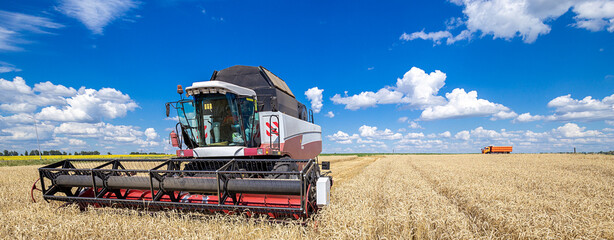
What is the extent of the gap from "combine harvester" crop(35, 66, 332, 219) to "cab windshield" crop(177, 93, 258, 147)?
21 mm

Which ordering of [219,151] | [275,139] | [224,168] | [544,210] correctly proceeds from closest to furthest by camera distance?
[224,168]
[544,210]
[219,151]
[275,139]

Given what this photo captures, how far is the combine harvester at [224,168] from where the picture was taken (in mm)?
3949

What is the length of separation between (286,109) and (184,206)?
4221 mm

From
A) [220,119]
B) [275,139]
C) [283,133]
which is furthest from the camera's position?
[283,133]

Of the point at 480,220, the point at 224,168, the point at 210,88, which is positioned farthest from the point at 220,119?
the point at 480,220

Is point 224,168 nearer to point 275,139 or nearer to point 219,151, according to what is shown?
point 219,151

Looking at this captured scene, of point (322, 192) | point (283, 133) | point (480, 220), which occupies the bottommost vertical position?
point (480, 220)

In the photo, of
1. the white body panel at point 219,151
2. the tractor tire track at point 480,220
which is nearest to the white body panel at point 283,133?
the white body panel at point 219,151

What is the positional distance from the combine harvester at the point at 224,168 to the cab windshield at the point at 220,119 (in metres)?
0.02

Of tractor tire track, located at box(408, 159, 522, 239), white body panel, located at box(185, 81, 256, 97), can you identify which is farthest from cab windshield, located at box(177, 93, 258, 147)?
tractor tire track, located at box(408, 159, 522, 239)

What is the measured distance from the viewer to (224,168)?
14.0ft

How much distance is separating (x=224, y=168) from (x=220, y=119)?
2.07 meters

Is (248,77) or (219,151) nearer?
(219,151)

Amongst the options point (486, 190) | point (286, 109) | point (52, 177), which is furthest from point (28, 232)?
point (486, 190)
